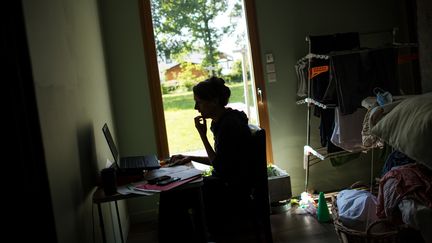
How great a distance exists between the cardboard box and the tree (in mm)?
1127

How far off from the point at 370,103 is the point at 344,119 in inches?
12.3

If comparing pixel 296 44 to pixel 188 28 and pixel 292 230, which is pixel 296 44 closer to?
pixel 188 28

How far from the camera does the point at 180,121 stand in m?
3.71

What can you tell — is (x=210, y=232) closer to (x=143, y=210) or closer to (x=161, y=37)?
(x=143, y=210)

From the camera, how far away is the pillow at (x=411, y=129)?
1.97 meters

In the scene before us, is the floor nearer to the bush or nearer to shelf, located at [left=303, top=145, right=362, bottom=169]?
shelf, located at [left=303, top=145, right=362, bottom=169]

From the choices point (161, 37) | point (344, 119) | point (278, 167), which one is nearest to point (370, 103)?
point (344, 119)

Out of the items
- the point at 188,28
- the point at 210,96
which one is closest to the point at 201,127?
the point at 210,96

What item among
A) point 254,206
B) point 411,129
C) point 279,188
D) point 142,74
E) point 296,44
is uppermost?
point 296,44

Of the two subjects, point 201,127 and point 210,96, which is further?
point 201,127

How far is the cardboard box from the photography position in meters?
3.40

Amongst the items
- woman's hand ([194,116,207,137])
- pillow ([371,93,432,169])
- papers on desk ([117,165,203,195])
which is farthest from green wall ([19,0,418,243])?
pillow ([371,93,432,169])

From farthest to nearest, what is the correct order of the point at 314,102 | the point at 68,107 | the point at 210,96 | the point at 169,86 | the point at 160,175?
the point at 169,86 < the point at 314,102 < the point at 210,96 < the point at 160,175 < the point at 68,107

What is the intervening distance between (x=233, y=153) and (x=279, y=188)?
4.17 ft
